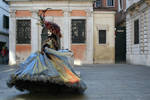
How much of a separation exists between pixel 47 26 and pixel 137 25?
12964 millimetres

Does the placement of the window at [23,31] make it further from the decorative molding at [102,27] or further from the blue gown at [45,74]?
the blue gown at [45,74]

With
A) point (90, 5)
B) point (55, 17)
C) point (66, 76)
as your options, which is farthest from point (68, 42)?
point (66, 76)

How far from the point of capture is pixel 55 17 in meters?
18.4

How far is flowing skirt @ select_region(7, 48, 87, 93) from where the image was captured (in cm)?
445

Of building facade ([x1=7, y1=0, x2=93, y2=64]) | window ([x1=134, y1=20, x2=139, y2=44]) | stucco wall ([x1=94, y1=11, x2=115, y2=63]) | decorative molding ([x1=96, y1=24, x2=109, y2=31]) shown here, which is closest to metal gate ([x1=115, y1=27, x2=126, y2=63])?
stucco wall ([x1=94, y1=11, x2=115, y2=63])

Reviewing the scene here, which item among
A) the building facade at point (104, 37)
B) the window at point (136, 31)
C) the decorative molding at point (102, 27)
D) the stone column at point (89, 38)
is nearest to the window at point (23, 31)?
the stone column at point (89, 38)

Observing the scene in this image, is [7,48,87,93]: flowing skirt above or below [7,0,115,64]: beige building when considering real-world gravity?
below

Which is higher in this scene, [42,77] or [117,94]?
[42,77]

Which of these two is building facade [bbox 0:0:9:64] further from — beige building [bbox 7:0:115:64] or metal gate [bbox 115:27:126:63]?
metal gate [bbox 115:27:126:63]

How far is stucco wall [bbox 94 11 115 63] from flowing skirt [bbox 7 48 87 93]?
13534 mm

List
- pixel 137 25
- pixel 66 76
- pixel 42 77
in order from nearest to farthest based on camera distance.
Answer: pixel 42 77
pixel 66 76
pixel 137 25

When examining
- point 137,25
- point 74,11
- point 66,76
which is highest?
point 74,11

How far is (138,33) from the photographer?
16938 mm

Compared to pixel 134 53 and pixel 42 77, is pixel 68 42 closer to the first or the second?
pixel 134 53
